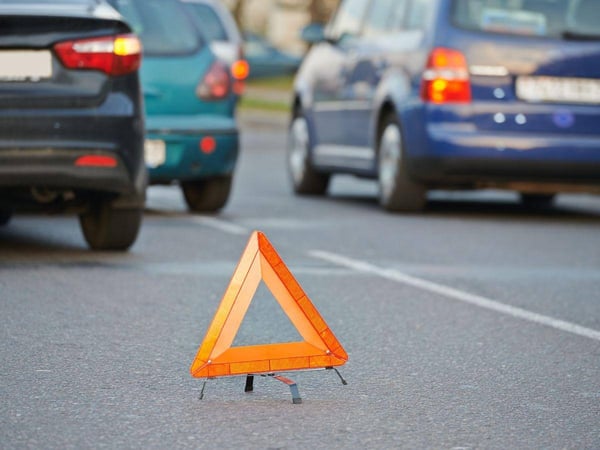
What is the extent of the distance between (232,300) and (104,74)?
12.6 feet

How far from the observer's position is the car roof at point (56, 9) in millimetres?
8922

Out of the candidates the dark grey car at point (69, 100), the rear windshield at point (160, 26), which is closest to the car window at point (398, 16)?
the rear windshield at point (160, 26)

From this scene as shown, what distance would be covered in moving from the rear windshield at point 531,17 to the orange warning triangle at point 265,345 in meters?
7.16

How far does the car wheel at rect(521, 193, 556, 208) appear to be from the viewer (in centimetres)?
1477

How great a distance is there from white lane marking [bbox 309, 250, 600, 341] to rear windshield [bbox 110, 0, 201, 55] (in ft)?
9.29

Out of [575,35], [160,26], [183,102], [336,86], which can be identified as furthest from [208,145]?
[575,35]

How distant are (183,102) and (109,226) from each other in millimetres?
2754

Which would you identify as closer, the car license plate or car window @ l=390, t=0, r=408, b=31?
the car license plate

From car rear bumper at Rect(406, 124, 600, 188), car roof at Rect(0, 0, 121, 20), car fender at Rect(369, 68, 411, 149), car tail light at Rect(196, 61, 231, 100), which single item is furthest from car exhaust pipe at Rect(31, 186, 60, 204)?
car fender at Rect(369, 68, 411, 149)

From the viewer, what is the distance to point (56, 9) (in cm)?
908

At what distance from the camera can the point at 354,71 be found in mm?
13828

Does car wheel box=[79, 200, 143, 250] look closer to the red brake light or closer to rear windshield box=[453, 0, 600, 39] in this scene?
the red brake light

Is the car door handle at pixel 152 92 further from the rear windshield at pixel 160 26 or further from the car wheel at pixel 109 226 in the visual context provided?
the car wheel at pixel 109 226

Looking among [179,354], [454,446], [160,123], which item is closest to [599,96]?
[160,123]
